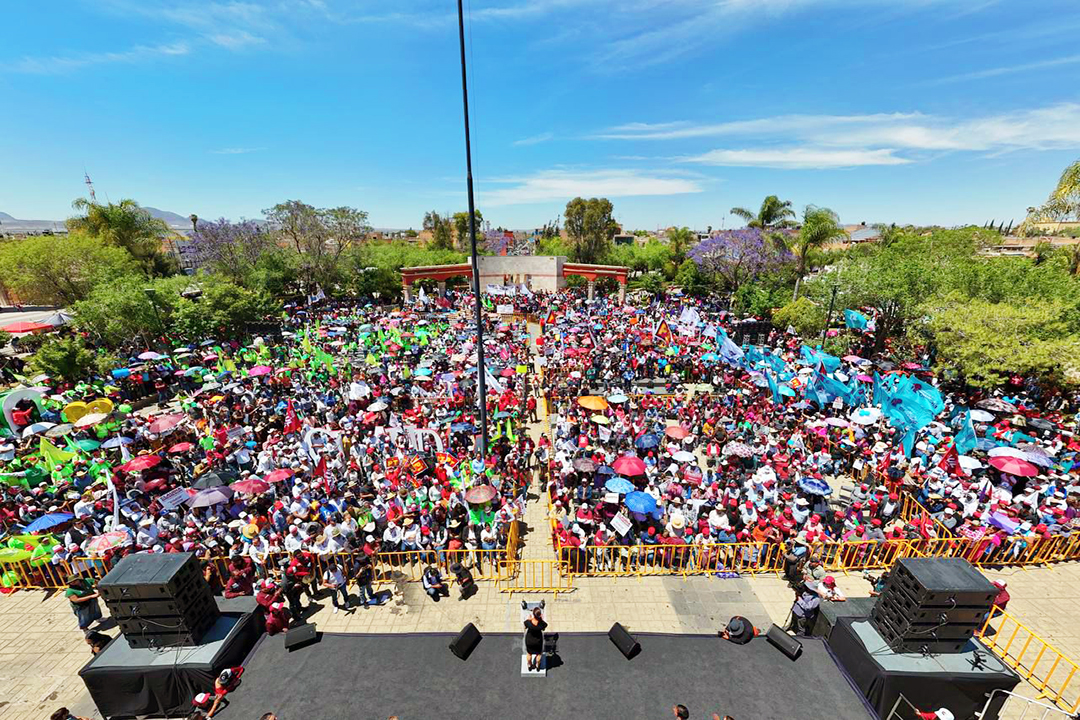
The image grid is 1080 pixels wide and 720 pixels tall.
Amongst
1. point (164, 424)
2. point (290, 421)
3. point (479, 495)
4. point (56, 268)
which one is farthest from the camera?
point (56, 268)

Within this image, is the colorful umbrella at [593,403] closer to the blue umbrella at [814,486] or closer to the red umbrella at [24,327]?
the blue umbrella at [814,486]

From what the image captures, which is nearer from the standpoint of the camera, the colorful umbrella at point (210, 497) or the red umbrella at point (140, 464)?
the colorful umbrella at point (210, 497)

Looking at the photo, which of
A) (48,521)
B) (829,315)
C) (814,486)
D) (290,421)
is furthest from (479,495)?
(829,315)

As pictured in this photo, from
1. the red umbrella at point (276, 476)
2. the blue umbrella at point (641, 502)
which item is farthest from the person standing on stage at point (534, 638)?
the red umbrella at point (276, 476)

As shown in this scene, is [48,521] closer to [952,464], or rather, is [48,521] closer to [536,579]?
[536,579]

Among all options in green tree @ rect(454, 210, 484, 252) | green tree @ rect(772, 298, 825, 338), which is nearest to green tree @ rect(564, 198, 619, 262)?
green tree @ rect(454, 210, 484, 252)
